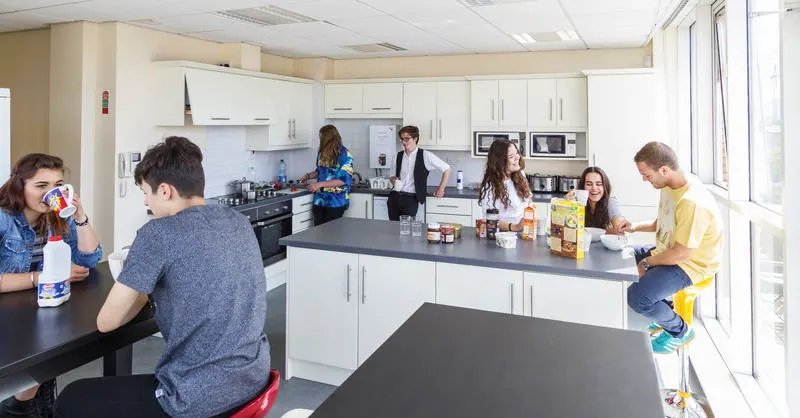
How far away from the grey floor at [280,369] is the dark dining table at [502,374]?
1.80 m

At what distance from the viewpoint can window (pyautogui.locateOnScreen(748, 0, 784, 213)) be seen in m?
2.96

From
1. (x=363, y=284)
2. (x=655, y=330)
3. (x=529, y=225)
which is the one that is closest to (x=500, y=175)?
(x=529, y=225)

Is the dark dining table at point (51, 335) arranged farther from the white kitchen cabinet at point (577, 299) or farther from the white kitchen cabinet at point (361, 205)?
the white kitchen cabinet at point (361, 205)

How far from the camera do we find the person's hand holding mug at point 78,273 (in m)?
2.24

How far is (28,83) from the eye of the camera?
4984 mm

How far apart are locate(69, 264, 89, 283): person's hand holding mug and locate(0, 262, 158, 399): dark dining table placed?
0.09m

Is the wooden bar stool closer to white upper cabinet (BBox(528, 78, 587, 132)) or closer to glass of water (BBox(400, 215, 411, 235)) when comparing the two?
glass of water (BBox(400, 215, 411, 235))

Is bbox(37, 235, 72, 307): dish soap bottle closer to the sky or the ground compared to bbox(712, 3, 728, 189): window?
closer to the ground

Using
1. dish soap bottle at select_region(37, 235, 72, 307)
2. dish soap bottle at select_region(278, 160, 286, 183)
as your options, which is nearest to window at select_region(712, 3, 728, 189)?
dish soap bottle at select_region(37, 235, 72, 307)

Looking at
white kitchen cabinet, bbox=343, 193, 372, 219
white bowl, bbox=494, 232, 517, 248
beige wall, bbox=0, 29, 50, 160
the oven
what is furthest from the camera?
white kitchen cabinet, bbox=343, 193, 372, 219

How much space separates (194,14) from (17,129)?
2261mm

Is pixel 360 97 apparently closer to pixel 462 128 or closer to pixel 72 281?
pixel 462 128

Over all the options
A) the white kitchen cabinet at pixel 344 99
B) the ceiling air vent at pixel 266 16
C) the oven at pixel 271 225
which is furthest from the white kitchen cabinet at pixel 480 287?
the white kitchen cabinet at pixel 344 99

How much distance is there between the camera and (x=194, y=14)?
4133 millimetres
